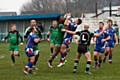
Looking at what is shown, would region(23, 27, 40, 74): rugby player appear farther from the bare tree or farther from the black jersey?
the bare tree

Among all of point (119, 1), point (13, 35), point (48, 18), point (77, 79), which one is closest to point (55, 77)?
point (77, 79)

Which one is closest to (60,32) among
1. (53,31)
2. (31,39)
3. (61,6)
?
(31,39)

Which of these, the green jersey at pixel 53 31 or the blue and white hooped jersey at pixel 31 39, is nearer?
the blue and white hooped jersey at pixel 31 39

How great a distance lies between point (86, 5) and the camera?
10756 cm

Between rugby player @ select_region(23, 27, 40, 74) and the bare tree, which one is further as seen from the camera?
the bare tree

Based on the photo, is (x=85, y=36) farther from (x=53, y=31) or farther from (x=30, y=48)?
(x=53, y=31)

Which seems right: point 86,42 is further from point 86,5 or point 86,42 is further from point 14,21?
point 86,5

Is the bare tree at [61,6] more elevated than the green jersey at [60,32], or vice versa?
the bare tree at [61,6]

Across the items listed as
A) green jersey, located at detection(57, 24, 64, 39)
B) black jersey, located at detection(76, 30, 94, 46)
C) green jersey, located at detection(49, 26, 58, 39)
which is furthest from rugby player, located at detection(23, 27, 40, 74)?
green jersey, located at detection(49, 26, 58, 39)

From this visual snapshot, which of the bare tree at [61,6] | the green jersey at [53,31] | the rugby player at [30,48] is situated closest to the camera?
the rugby player at [30,48]

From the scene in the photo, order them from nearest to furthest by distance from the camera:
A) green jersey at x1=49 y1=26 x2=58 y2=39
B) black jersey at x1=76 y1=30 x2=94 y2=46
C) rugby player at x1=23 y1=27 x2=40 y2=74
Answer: black jersey at x1=76 y1=30 x2=94 y2=46 < rugby player at x1=23 y1=27 x2=40 y2=74 < green jersey at x1=49 y1=26 x2=58 y2=39

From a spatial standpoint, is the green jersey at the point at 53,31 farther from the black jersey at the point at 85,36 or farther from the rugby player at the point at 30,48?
the black jersey at the point at 85,36

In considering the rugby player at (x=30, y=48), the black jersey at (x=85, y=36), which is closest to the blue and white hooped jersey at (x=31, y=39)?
the rugby player at (x=30, y=48)

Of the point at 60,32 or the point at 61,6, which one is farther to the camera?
the point at 61,6
